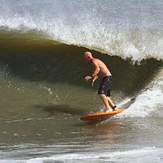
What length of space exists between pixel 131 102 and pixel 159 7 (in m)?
15.6

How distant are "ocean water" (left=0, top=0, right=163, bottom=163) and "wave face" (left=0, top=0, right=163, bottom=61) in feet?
0.11

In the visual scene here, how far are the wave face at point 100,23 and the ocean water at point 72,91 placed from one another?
1.4 inches

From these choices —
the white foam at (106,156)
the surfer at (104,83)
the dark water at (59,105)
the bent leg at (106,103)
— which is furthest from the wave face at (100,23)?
the white foam at (106,156)

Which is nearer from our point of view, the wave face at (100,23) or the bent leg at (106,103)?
the bent leg at (106,103)

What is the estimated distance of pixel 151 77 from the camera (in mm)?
14172

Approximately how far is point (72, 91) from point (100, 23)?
556cm

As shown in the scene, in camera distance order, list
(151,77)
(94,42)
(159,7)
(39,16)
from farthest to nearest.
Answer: (159,7) → (39,16) → (94,42) → (151,77)

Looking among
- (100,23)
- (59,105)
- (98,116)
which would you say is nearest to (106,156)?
(98,116)

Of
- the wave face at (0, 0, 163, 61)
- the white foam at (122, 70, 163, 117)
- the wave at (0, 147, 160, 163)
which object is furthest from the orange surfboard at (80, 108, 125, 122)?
the wave face at (0, 0, 163, 61)

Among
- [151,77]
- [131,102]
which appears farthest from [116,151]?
[151,77]

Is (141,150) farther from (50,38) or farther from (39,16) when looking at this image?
(39,16)

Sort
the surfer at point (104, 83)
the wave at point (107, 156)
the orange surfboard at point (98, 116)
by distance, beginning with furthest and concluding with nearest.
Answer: the surfer at point (104, 83) → the orange surfboard at point (98, 116) → the wave at point (107, 156)

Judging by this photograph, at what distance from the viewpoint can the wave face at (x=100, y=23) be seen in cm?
1605

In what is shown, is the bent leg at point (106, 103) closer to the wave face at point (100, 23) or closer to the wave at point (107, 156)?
the wave at point (107, 156)
